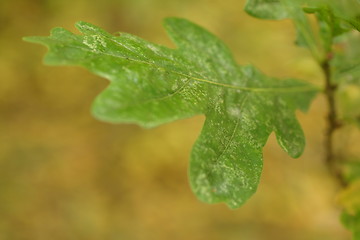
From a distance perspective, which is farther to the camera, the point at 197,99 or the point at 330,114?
the point at 330,114

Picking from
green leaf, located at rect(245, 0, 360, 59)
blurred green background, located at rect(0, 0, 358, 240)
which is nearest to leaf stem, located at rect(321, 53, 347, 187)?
green leaf, located at rect(245, 0, 360, 59)

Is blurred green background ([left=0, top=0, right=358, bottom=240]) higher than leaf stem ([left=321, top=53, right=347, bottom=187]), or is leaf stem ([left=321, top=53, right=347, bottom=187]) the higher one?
leaf stem ([left=321, top=53, right=347, bottom=187])

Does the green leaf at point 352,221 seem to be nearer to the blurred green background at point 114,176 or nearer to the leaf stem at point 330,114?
the leaf stem at point 330,114

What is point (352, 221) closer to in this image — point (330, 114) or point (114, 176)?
point (330, 114)

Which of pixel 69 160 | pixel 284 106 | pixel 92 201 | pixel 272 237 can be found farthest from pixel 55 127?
pixel 284 106

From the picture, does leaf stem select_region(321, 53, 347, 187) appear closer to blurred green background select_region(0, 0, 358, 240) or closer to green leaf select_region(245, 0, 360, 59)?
green leaf select_region(245, 0, 360, 59)

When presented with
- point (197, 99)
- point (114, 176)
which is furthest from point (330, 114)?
point (114, 176)

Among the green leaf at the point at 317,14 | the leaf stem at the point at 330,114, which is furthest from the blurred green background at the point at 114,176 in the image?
the green leaf at the point at 317,14
